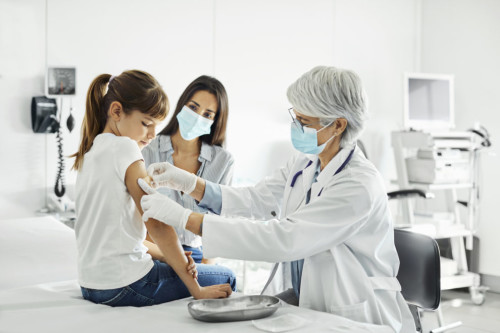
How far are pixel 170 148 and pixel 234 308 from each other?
1.17 metres

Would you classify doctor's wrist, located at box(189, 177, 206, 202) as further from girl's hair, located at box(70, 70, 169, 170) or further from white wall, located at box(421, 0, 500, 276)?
white wall, located at box(421, 0, 500, 276)

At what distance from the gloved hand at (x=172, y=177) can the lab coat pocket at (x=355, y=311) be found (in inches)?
27.7

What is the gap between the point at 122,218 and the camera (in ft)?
5.04

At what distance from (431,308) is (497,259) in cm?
276

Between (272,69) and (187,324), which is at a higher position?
(272,69)

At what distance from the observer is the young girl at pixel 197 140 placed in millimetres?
2477

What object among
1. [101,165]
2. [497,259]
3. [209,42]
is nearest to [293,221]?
[101,165]

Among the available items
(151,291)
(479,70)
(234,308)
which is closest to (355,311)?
(234,308)

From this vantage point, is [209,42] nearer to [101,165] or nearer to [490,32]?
[490,32]

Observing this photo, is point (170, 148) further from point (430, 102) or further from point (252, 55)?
point (430, 102)

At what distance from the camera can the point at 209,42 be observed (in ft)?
13.0

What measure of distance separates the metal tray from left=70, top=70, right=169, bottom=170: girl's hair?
56 cm

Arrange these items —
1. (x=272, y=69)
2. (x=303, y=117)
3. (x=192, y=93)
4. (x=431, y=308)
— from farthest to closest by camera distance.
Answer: (x=272, y=69) < (x=192, y=93) < (x=431, y=308) < (x=303, y=117)

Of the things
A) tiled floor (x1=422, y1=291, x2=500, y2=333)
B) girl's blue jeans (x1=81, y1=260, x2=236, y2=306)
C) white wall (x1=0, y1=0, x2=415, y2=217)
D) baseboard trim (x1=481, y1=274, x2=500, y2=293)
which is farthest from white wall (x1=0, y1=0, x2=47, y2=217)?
baseboard trim (x1=481, y1=274, x2=500, y2=293)
